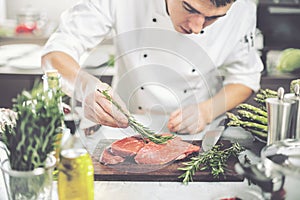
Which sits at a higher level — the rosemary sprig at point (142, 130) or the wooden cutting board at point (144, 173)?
the rosemary sprig at point (142, 130)

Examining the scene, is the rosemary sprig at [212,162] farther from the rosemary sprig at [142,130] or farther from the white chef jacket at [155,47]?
the white chef jacket at [155,47]

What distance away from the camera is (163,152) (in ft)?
4.55

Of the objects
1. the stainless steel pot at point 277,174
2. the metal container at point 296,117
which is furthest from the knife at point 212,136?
the stainless steel pot at point 277,174

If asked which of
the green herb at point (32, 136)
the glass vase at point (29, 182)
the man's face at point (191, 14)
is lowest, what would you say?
the glass vase at point (29, 182)

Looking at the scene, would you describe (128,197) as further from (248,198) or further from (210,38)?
(210,38)

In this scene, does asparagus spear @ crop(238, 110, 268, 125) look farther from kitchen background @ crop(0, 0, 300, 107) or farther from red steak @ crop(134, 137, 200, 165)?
kitchen background @ crop(0, 0, 300, 107)

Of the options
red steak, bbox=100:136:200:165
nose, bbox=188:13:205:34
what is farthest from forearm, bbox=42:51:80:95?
red steak, bbox=100:136:200:165

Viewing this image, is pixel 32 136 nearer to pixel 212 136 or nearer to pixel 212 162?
pixel 212 162

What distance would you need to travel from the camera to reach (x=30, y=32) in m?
2.66

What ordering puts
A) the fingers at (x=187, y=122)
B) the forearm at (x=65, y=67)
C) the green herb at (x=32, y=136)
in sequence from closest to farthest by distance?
the green herb at (x=32, y=136)
the fingers at (x=187, y=122)
the forearm at (x=65, y=67)

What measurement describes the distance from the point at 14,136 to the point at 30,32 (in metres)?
1.73

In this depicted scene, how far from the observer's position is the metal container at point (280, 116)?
50.3 inches

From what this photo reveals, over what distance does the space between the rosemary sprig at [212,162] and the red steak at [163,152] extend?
36 millimetres

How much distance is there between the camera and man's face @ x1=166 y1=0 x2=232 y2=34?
2008 millimetres
